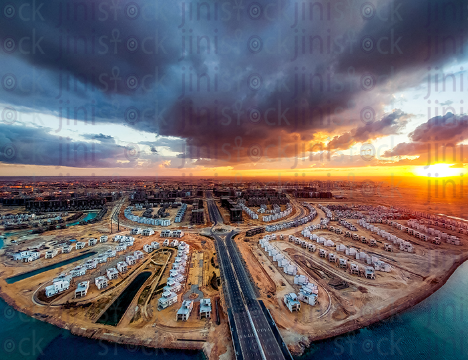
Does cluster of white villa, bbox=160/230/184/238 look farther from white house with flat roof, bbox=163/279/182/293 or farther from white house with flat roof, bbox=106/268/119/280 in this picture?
white house with flat roof, bbox=163/279/182/293

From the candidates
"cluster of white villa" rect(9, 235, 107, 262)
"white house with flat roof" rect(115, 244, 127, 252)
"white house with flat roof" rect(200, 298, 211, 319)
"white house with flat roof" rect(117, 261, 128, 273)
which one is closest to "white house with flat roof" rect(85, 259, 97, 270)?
"white house with flat roof" rect(117, 261, 128, 273)

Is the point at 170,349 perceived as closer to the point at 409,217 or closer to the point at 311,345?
the point at 311,345

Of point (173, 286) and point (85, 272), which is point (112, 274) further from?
point (173, 286)

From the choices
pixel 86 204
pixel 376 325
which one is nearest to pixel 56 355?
pixel 376 325

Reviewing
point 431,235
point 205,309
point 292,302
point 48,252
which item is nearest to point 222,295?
point 205,309

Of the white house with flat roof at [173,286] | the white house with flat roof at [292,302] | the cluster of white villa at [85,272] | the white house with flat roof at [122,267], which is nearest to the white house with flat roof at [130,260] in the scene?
the cluster of white villa at [85,272]
